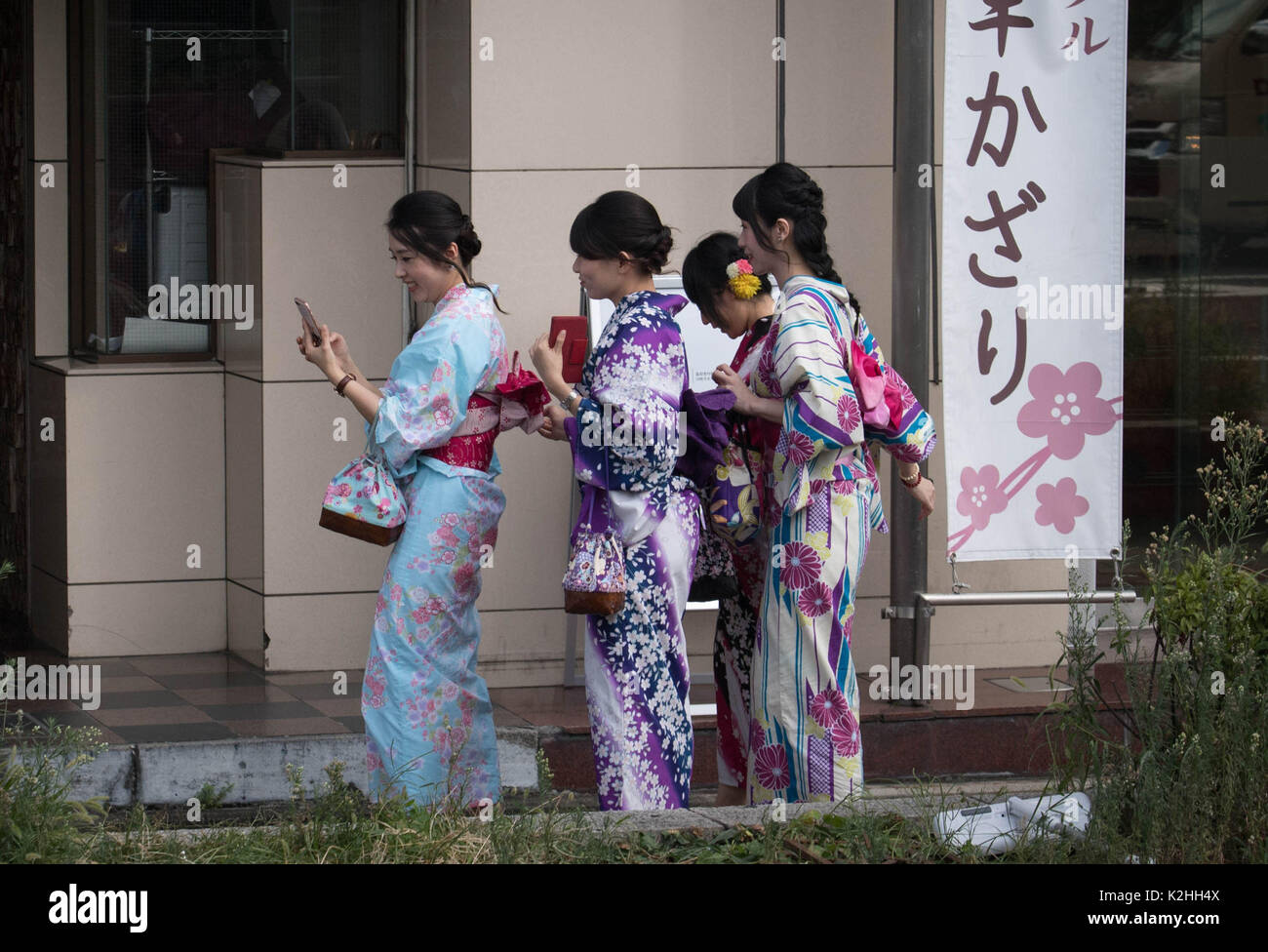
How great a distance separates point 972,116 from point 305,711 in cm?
317

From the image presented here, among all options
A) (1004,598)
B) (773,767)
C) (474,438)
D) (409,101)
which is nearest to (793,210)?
(474,438)

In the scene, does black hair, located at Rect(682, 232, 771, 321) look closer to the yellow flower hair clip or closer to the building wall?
the yellow flower hair clip

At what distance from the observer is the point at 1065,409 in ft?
20.7

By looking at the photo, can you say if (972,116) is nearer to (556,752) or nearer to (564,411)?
(564,411)

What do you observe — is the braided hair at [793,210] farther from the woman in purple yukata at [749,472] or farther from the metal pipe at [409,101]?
the metal pipe at [409,101]

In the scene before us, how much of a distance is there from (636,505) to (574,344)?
1.49 meters

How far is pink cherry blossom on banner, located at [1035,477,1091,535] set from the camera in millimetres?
6336

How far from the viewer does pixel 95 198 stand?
719cm

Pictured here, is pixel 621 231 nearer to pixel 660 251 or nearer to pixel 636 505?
pixel 660 251

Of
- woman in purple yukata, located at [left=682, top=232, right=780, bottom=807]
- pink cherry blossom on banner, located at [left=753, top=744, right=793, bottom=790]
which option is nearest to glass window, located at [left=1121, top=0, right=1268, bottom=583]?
woman in purple yukata, located at [left=682, top=232, right=780, bottom=807]

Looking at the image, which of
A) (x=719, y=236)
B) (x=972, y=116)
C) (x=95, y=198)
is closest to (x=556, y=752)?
(x=719, y=236)

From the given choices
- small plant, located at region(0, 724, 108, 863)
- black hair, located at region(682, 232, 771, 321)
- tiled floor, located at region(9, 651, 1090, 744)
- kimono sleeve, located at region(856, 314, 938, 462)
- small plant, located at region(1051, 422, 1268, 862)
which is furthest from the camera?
tiled floor, located at region(9, 651, 1090, 744)

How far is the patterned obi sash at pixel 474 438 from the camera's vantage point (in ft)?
16.2

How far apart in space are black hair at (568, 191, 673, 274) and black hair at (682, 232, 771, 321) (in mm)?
265
